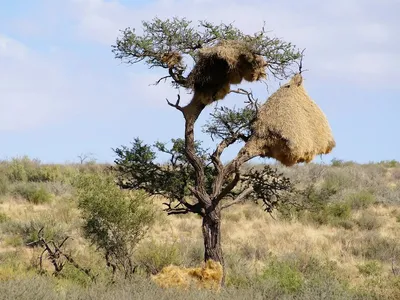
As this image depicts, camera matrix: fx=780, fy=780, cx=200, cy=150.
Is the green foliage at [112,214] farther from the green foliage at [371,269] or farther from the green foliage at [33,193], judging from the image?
the green foliage at [33,193]

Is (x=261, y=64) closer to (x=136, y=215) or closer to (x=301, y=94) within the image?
(x=301, y=94)

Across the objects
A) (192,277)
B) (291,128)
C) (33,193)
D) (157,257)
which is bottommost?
(192,277)

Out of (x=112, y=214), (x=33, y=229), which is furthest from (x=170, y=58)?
(x=33, y=229)

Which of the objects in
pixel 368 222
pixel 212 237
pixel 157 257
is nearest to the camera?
pixel 212 237

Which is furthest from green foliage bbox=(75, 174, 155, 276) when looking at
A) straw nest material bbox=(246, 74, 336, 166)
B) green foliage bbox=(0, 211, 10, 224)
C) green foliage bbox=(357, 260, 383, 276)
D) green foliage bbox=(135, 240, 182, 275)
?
green foliage bbox=(0, 211, 10, 224)

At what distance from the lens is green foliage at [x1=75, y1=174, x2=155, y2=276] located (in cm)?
1568

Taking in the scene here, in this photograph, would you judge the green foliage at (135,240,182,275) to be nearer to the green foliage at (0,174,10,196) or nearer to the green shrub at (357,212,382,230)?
the green shrub at (357,212,382,230)

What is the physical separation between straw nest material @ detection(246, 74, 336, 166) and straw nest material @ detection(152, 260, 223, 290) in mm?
2292

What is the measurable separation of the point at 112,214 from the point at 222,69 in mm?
3654

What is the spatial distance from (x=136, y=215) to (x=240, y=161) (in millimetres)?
2665

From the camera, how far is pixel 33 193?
3472cm

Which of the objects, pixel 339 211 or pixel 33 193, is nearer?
pixel 339 211

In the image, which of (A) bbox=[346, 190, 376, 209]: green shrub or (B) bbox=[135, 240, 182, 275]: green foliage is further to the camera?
(A) bbox=[346, 190, 376, 209]: green shrub

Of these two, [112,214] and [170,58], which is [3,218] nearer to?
[112,214]
